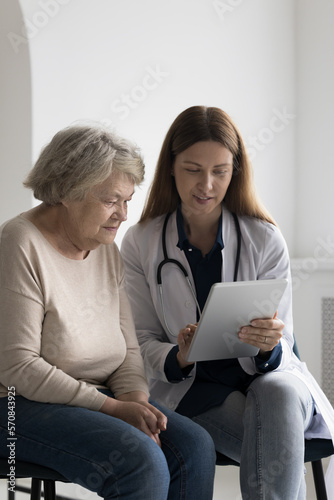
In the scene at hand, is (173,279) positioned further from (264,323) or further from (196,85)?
(196,85)

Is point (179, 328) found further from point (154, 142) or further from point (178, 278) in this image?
point (154, 142)

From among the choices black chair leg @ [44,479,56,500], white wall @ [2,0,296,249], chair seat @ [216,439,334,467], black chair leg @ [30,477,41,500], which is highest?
white wall @ [2,0,296,249]

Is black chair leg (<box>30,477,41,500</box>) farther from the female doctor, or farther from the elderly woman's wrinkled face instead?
the elderly woman's wrinkled face

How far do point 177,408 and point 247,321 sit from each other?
1.06ft

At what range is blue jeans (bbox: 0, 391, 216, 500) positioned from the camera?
1.25 m

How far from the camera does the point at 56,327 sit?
138cm

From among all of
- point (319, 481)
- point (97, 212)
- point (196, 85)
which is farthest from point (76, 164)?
point (196, 85)

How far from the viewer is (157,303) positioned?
5.81 ft

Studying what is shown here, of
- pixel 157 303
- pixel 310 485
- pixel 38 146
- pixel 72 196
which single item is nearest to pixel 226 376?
pixel 157 303

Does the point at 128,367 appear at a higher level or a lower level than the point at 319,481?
higher

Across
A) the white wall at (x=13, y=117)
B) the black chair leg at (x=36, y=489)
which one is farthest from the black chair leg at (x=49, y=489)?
the white wall at (x=13, y=117)

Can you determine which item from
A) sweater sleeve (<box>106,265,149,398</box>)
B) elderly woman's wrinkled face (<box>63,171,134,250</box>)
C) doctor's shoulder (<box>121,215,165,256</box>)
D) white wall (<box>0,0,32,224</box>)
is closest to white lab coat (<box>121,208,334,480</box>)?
doctor's shoulder (<box>121,215,165,256</box>)

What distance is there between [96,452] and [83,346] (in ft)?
0.80

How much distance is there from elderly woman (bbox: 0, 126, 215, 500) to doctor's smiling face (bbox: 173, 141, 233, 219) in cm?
24
